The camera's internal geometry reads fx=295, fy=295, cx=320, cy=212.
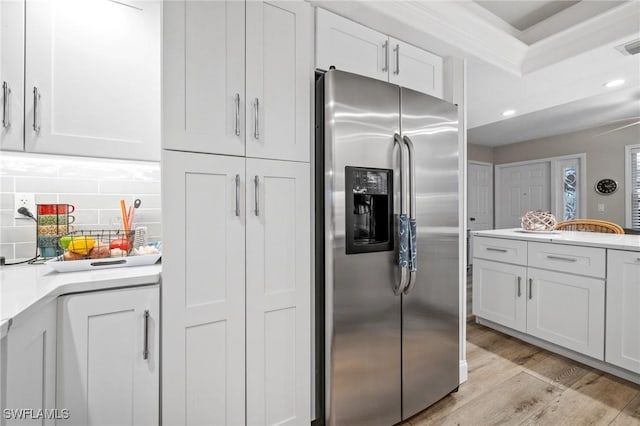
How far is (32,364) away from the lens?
91cm

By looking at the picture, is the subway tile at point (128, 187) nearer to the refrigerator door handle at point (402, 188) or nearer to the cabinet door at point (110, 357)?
the cabinet door at point (110, 357)

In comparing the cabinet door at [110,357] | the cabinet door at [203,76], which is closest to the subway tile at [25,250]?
the cabinet door at [110,357]

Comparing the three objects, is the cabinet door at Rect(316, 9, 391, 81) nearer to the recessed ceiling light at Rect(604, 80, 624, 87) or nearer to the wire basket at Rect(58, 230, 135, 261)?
the wire basket at Rect(58, 230, 135, 261)

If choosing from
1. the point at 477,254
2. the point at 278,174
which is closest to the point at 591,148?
the point at 477,254

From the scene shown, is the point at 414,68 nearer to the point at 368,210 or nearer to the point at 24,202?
the point at 368,210

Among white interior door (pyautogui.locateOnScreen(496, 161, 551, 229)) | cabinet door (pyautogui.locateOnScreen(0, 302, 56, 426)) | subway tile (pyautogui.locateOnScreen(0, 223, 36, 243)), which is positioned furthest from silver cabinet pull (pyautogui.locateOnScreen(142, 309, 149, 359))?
white interior door (pyautogui.locateOnScreen(496, 161, 551, 229))

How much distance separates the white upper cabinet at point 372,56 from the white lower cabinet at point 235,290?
647 millimetres

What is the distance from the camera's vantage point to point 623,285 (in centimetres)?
200

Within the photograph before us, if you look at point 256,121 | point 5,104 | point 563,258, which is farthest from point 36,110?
point 563,258

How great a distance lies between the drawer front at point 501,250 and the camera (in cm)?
261

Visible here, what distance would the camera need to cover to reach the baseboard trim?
207 cm

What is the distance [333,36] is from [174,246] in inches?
51.7

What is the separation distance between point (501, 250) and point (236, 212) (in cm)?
257

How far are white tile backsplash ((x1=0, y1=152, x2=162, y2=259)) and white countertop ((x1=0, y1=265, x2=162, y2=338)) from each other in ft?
0.72
